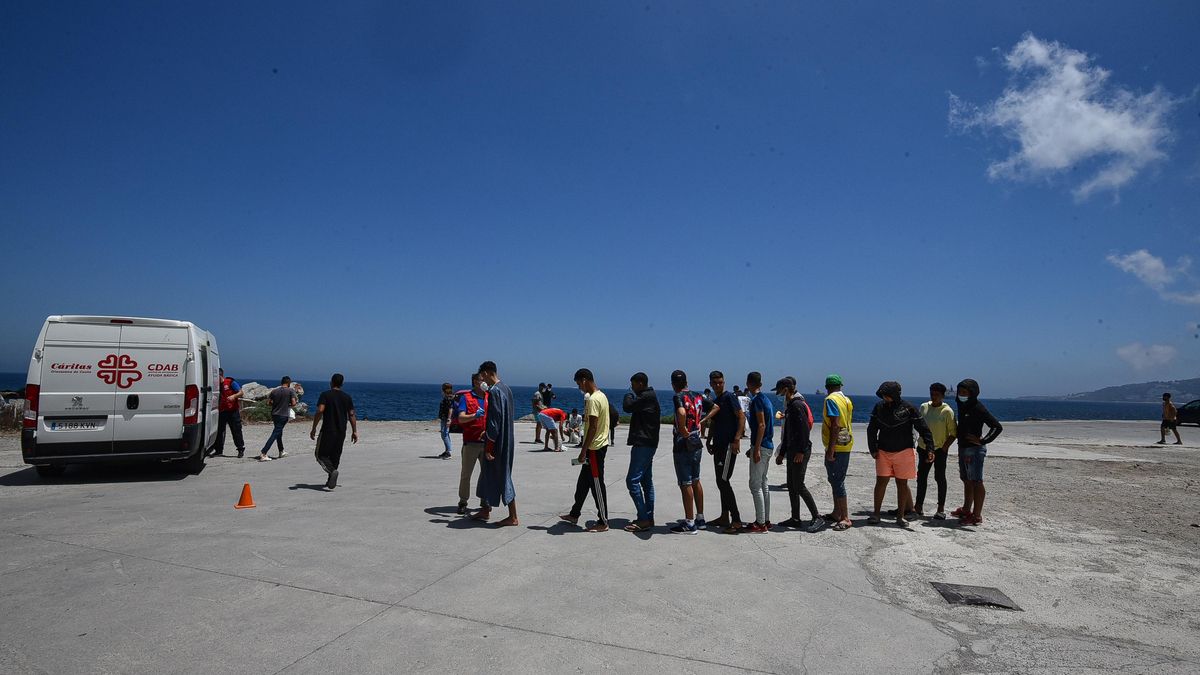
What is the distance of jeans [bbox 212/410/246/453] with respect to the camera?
13.9 meters

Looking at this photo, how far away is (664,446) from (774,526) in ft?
38.0

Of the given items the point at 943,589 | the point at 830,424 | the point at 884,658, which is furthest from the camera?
the point at 830,424

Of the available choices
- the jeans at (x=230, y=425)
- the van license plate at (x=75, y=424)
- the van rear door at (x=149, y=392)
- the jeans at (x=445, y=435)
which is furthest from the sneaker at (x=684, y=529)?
the jeans at (x=230, y=425)

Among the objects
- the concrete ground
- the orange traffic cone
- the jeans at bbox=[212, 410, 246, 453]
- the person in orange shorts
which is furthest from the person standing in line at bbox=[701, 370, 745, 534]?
the jeans at bbox=[212, 410, 246, 453]

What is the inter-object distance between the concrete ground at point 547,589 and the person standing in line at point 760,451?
39cm

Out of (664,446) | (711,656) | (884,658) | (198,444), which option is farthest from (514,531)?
(664,446)

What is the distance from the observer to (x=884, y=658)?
403cm

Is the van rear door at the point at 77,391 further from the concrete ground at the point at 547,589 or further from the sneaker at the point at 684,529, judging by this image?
the sneaker at the point at 684,529

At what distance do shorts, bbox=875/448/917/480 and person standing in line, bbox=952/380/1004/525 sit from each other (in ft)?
2.21

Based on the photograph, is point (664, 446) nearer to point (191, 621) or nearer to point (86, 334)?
point (86, 334)

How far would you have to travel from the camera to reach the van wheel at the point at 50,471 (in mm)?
10406

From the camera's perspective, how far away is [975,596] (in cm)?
526

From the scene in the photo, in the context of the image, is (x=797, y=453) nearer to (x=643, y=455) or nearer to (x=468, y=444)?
(x=643, y=455)

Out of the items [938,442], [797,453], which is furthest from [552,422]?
[938,442]
